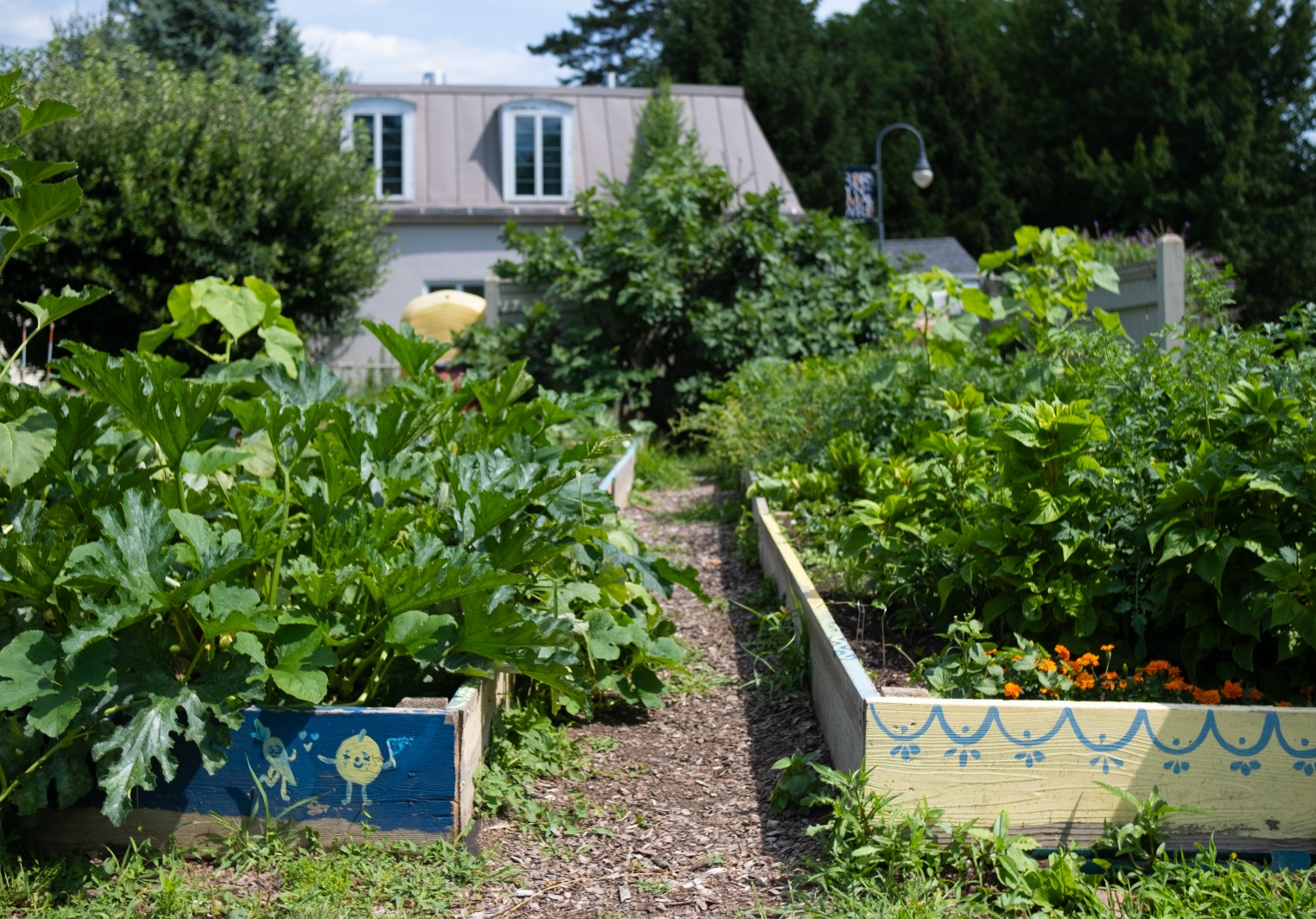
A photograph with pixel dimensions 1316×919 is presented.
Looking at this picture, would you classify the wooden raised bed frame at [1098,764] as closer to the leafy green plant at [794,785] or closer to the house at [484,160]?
the leafy green plant at [794,785]

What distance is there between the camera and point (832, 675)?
3.00 metres

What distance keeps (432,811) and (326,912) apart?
0.35m

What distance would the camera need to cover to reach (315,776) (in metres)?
2.47

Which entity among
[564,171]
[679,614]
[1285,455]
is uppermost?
[564,171]

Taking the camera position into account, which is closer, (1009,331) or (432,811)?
(432,811)

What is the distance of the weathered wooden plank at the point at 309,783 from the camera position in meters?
2.46

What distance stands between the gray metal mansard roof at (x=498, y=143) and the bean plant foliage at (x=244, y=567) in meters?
14.8

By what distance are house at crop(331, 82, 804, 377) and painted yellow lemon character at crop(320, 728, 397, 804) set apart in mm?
15004

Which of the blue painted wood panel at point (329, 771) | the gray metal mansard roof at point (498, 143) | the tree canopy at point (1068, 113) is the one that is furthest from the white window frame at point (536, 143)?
the blue painted wood panel at point (329, 771)

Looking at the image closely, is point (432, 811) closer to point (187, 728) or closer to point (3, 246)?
point (187, 728)

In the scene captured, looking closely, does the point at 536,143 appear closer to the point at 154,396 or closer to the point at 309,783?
the point at 154,396

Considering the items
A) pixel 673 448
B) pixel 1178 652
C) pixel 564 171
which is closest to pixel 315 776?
pixel 1178 652

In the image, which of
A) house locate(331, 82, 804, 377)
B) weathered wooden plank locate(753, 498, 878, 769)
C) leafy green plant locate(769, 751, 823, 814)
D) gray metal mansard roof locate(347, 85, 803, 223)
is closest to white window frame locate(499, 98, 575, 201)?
house locate(331, 82, 804, 377)

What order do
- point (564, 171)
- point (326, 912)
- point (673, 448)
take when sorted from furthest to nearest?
point (564, 171)
point (673, 448)
point (326, 912)
